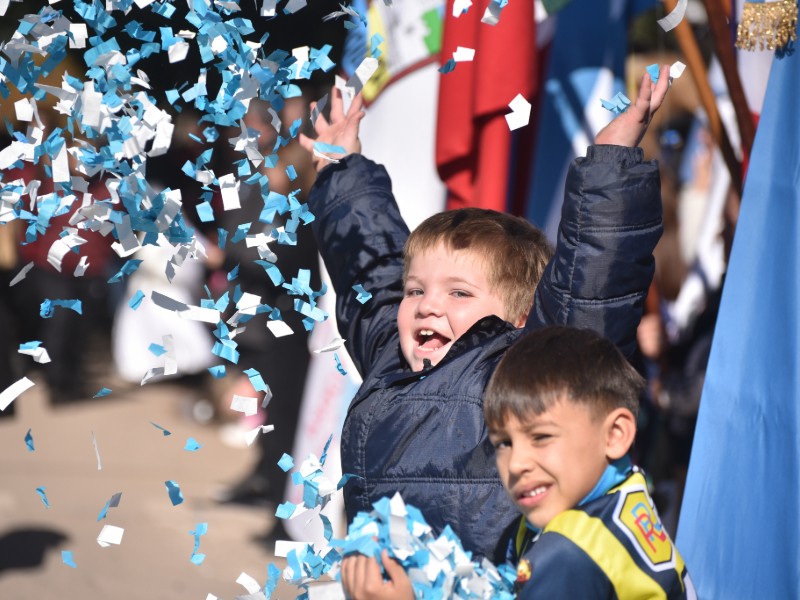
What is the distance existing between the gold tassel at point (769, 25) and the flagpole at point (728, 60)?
0.97ft

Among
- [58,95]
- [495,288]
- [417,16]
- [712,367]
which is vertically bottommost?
[712,367]

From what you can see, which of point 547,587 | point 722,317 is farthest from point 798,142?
point 547,587

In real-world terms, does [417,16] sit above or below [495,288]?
above

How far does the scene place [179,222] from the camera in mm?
1967

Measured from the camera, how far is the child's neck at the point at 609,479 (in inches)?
60.6

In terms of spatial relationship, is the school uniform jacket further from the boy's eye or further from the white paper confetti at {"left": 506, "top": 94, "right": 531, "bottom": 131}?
the white paper confetti at {"left": 506, "top": 94, "right": 531, "bottom": 131}

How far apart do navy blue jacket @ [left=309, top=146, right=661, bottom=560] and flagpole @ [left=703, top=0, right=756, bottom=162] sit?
0.94 m

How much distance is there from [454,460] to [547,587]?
1.30 ft

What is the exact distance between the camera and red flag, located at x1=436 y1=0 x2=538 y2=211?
2.95 metres

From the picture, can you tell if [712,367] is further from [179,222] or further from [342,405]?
[342,405]

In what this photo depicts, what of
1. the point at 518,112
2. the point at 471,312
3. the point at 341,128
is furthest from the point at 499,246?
the point at 341,128

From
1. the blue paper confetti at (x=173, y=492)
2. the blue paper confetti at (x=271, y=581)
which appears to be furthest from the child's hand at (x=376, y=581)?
the blue paper confetti at (x=173, y=492)

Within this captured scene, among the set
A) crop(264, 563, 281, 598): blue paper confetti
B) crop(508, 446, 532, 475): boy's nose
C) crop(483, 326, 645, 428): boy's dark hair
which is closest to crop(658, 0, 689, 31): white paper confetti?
crop(483, 326, 645, 428): boy's dark hair

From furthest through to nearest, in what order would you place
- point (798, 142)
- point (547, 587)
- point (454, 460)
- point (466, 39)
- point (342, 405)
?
point (342, 405) → point (466, 39) → point (798, 142) → point (454, 460) → point (547, 587)
